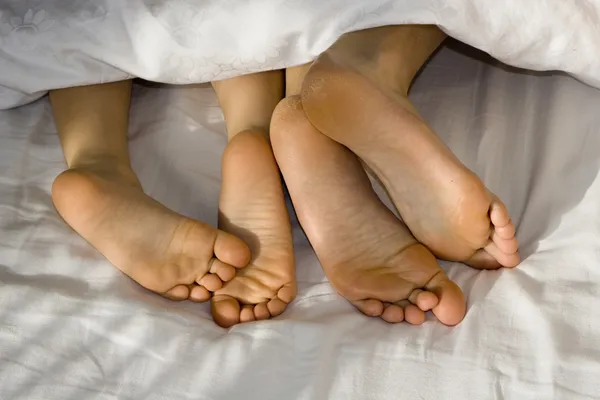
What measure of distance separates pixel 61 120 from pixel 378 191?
0.37 metres

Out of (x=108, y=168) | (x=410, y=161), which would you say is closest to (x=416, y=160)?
(x=410, y=161)

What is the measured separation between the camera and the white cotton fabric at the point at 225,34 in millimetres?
802

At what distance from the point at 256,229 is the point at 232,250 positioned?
49mm

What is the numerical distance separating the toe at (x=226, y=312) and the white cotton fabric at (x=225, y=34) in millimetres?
264

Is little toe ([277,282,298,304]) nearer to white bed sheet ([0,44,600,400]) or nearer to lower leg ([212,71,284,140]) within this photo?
white bed sheet ([0,44,600,400])

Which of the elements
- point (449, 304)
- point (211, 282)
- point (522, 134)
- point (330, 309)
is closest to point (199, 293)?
point (211, 282)

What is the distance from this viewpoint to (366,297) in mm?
739

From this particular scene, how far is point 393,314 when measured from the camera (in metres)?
0.73


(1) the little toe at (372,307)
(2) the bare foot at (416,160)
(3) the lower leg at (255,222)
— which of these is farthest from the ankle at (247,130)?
(1) the little toe at (372,307)

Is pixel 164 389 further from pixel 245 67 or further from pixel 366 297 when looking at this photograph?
pixel 245 67

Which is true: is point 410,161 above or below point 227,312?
above

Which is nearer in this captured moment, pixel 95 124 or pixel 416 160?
pixel 416 160

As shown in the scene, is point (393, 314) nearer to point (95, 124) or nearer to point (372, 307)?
point (372, 307)

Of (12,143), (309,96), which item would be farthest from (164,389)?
(12,143)
